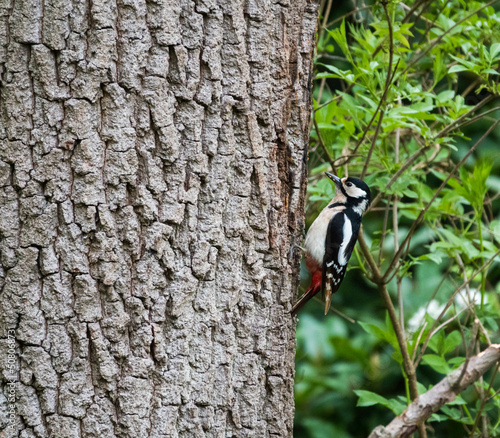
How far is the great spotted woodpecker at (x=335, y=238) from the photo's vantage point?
3.19 meters

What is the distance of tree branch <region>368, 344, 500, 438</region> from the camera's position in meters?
2.73

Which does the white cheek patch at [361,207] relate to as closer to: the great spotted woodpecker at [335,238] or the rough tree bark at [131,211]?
the great spotted woodpecker at [335,238]

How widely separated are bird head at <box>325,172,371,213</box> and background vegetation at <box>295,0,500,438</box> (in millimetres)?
65

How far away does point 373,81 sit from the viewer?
2623mm

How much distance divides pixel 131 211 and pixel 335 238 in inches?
66.0

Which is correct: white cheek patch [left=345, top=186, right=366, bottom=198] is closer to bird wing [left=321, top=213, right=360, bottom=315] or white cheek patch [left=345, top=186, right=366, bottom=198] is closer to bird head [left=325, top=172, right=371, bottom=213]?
bird head [left=325, top=172, right=371, bottom=213]

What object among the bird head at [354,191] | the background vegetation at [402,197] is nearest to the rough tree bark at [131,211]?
the background vegetation at [402,197]

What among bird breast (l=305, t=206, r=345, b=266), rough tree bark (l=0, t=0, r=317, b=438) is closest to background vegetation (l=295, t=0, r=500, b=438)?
bird breast (l=305, t=206, r=345, b=266)

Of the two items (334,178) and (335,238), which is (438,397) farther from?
(334,178)

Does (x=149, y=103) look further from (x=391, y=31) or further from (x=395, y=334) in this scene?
(x=395, y=334)

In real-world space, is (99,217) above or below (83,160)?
below

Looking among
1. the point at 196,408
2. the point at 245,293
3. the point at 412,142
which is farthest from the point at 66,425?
the point at 412,142

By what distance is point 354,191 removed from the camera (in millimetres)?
3229

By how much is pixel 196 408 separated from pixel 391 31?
1578 mm
